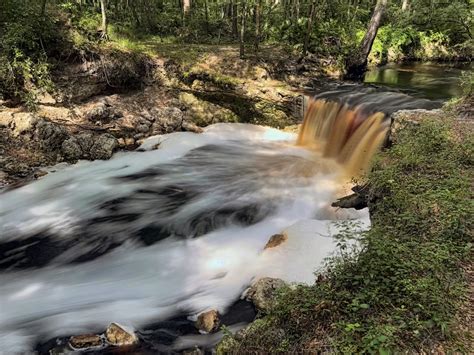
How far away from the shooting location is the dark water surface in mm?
13969

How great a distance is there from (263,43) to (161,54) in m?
6.00

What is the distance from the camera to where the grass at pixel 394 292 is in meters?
3.34

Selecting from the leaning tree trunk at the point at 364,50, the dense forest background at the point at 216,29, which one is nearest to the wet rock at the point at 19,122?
the dense forest background at the point at 216,29

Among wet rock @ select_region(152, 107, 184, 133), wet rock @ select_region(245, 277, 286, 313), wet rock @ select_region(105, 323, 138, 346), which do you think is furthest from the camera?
wet rock @ select_region(152, 107, 184, 133)

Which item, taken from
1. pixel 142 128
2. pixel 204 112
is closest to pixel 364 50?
pixel 204 112

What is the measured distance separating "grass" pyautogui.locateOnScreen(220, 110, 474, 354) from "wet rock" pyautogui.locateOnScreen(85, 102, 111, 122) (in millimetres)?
9097

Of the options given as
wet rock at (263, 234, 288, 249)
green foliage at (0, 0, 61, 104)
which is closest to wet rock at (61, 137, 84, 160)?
green foliage at (0, 0, 61, 104)

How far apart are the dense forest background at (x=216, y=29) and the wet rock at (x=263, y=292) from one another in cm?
894

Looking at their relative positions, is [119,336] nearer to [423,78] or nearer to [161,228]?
[161,228]

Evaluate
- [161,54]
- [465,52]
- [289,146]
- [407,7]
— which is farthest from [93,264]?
[407,7]

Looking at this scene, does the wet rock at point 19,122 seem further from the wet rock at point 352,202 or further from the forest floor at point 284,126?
the wet rock at point 352,202

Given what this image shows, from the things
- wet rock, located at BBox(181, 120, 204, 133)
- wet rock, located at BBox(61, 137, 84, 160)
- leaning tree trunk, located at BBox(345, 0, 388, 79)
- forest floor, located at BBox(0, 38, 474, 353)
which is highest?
leaning tree trunk, located at BBox(345, 0, 388, 79)

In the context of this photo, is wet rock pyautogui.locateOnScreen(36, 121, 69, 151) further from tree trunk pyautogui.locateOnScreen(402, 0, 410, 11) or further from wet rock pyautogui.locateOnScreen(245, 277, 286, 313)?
tree trunk pyautogui.locateOnScreen(402, 0, 410, 11)

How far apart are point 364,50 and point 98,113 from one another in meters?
11.5
